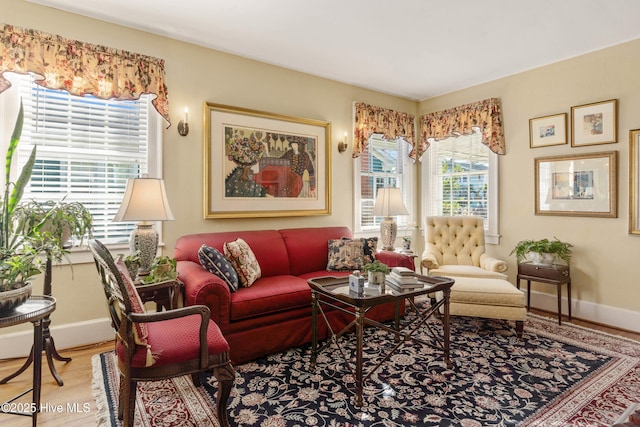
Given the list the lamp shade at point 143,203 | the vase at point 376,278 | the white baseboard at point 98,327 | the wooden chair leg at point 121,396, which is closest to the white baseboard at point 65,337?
the white baseboard at point 98,327

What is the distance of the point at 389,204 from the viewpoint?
404cm

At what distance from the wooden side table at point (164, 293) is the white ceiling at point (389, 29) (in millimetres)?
2126

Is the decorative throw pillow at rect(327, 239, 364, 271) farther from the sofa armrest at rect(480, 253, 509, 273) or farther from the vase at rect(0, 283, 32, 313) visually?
the vase at rect(0, 283, 32, 313)

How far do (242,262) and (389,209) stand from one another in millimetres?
1834

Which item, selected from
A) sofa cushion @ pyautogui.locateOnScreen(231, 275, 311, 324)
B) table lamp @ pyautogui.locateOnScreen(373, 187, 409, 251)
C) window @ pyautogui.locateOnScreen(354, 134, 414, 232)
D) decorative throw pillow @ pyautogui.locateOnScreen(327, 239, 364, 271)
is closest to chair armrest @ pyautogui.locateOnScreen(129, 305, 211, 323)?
sofa cushion @ pyautogui.locateOnScreen(231, 275, 311, 324)

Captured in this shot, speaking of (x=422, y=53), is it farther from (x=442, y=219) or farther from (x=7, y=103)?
(x=7, y=103)

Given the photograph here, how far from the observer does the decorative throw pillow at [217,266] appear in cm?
277

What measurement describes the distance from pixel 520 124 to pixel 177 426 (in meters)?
4.43

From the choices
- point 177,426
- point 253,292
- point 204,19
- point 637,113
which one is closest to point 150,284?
point 253,292

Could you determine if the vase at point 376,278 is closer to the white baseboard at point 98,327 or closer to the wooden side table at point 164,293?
the wooden side table at point 164,293

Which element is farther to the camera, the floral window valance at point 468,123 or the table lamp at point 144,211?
the floral window valance at point 468,123

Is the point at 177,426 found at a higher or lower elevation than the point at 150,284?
lower

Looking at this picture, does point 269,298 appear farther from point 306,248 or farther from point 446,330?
point 446,330

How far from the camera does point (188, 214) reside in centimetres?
342
